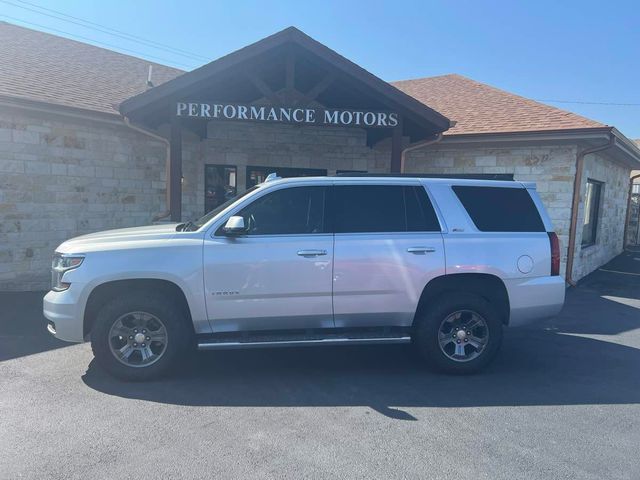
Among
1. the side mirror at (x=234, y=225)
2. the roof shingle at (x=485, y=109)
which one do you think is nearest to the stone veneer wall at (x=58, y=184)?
the side mirror at (x=234, y=225)

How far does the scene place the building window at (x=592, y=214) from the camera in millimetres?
11973

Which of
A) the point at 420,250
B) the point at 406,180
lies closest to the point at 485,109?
the point at 406,180

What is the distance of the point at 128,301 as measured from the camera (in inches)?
179

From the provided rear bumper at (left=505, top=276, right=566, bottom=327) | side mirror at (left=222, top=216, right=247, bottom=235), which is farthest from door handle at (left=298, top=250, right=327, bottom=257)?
rear bumper at (left=505, top=276, right=566, bottom=327)

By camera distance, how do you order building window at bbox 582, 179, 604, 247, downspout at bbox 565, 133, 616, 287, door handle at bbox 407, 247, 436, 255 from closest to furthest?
1. door handle at bbox 407, 247, 436, 255
2. downspout at bbox 565, 133, 616, 287
3. building window at bbox 582, 179, 604, 247

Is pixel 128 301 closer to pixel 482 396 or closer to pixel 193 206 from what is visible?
pixel 482 396

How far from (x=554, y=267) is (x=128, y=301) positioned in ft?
14.3

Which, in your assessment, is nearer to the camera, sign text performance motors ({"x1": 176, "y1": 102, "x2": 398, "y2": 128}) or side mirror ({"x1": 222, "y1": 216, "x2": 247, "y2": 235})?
side mirror ({"x1": 222, "y1": 216, "x2": 247, "y2": 235})

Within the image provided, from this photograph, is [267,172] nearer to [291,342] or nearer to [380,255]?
[380,255]

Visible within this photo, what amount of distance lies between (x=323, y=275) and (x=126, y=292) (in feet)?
6.24

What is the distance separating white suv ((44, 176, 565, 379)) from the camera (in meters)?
4.54

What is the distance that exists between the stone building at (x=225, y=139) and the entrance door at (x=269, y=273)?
12.0ft

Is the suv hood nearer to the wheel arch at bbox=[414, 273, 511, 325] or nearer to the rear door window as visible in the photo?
the rear door window

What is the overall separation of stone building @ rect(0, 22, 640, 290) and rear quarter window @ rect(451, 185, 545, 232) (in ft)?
10.3
